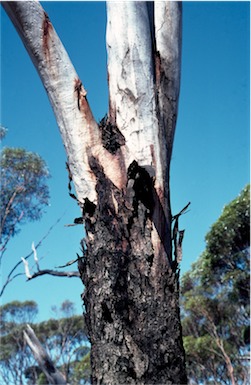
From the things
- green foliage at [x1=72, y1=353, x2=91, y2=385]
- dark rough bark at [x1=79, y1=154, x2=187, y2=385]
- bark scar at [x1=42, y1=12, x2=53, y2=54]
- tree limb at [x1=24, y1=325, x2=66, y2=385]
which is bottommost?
dark rough bark at [x1=79, y1=154, x2=187, y2=385]

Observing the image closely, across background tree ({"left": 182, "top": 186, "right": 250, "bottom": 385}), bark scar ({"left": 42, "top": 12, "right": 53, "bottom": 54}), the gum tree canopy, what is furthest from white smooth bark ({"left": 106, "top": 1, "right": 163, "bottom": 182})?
background tree ({"left": 182, "top": 186, "right": 250, "bottom": 385})

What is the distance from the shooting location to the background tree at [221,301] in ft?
38.9

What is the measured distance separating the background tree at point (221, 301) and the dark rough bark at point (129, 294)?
9.85 m

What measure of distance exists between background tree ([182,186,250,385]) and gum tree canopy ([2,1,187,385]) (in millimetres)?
9788

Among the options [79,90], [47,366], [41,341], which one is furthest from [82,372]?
[79,90]

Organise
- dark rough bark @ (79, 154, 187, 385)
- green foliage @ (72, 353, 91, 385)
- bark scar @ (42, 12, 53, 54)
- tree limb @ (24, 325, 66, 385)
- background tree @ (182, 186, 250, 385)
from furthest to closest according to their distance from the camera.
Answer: green foliage @ (72, 353, 91, 385)
background tree @ (182, 186, 250, 385)
tree limb @ (24, 325, 66, 385)
bark scar @ (42, 12, 53, 54)
dark rough bark @ (79, 154, 187, 385)

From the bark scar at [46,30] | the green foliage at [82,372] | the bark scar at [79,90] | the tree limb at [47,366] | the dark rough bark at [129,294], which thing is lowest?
the dark rough bark at [129,294]

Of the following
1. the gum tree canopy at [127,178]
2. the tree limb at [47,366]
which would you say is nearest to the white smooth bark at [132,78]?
the gum tree canopy at [127,178]

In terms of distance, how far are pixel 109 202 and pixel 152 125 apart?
33 cm

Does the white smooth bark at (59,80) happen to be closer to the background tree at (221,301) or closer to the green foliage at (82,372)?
the background tree at (221,301)

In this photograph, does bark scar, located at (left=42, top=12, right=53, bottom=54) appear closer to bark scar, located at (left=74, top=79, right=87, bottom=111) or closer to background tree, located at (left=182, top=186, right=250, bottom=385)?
bark scar, located at (left=74, top=79, right=87, bottom=111)

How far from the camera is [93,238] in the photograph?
171 cm

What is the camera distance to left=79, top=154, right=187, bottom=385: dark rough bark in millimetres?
1517

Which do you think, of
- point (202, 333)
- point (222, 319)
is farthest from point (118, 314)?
point (202, 333)
